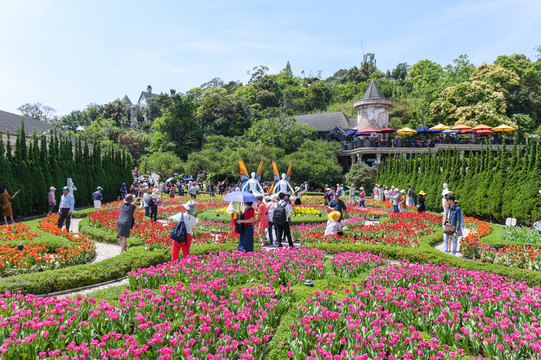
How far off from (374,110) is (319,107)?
29.6 metres

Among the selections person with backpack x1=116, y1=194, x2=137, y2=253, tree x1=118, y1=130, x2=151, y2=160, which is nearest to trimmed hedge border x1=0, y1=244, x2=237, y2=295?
person with backpack x1=116, y1=194, x2=137, y2=253

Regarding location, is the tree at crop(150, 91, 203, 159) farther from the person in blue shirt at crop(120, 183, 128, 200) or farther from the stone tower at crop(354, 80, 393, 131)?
the stone tower at crop(354, 80, 393, 131)

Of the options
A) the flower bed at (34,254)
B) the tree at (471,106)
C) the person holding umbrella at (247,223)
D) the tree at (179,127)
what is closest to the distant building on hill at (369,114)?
the tree at (471,106)

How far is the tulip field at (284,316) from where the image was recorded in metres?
4.05

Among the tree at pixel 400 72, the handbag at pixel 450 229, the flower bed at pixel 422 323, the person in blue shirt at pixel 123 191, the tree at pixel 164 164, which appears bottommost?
the flower bed at pixel 422 323

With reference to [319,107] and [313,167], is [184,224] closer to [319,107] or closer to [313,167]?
[313,167]

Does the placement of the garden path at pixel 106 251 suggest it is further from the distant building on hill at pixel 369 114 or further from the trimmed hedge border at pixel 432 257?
the distant building on hill at pixel 369 114

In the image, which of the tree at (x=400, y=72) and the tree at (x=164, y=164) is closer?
the tree at (x=164, y=164)

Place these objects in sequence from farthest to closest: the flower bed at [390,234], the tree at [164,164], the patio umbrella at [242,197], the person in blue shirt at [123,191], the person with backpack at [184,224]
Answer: the tree at [164,164], the person in blue shirt at [123,191], the flower bed at [390,234], the patio umbrella at [242,197], the person with backpack at [184,224]

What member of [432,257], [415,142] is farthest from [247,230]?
[415,142]

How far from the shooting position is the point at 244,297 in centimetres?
556

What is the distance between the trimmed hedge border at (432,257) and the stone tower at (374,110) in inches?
1385

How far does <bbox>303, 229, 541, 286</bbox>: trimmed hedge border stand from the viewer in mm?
7536

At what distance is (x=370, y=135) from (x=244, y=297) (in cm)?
3880
